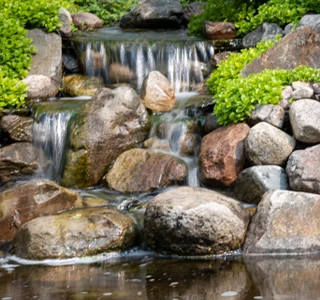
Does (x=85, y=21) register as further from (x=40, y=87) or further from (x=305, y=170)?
(x=305, y=170)

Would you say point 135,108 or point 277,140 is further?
point 135,108

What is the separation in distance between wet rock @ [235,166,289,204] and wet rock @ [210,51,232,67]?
4.37m

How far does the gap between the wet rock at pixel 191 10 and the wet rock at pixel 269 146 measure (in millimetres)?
8262

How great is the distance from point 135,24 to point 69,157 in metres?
7.56

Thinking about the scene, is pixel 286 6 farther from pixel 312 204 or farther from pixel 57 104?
pixel 312 204

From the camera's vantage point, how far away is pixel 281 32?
14320 mm

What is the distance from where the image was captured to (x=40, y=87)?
13508mm

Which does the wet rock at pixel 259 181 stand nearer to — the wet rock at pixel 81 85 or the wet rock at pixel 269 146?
the wet rock at pixel 269 146

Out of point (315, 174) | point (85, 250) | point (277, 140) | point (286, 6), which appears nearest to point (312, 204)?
point (315, 174)

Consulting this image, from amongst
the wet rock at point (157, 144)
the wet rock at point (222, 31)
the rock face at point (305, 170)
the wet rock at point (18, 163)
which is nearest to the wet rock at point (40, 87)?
the wet rock at point (18, 163)

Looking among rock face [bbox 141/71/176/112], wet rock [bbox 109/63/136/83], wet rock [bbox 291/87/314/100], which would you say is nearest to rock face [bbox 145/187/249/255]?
wet rock [bbox 291/87/314/100]

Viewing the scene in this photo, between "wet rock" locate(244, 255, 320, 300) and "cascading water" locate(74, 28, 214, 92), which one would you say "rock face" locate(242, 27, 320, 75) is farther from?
"wet rock" locate(244, 255, 320, 300)

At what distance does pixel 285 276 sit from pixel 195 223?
1407 millimetres

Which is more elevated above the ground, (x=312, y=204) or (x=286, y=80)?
(x=286, y=80)
